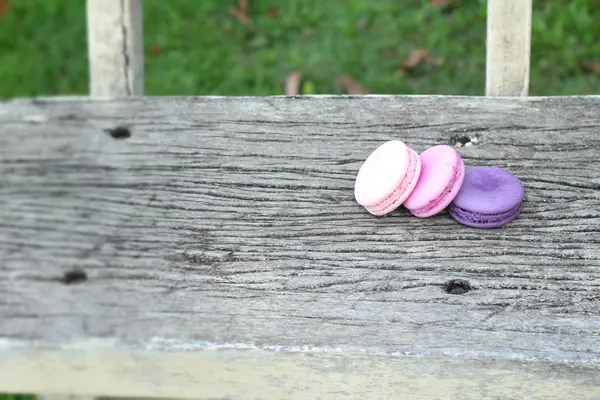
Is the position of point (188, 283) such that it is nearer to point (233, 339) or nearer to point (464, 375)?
point (233, 339)

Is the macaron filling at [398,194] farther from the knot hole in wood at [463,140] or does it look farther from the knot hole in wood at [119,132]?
the knot hole in wood at [119,132]

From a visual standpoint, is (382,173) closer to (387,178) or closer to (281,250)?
(387,178)

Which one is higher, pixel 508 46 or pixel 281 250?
pixel 508 46

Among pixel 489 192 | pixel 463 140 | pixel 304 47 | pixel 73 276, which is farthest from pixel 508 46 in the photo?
pixel 304 47

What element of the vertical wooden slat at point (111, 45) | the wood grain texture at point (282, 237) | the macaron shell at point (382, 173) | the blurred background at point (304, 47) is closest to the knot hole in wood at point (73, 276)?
the wood grain texture at point (282, 237)

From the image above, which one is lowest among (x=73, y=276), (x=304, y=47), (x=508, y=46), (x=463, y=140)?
(x=73, y=276)

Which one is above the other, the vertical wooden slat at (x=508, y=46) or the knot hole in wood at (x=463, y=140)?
the vertical wooden slat at (x=508, y=46)
